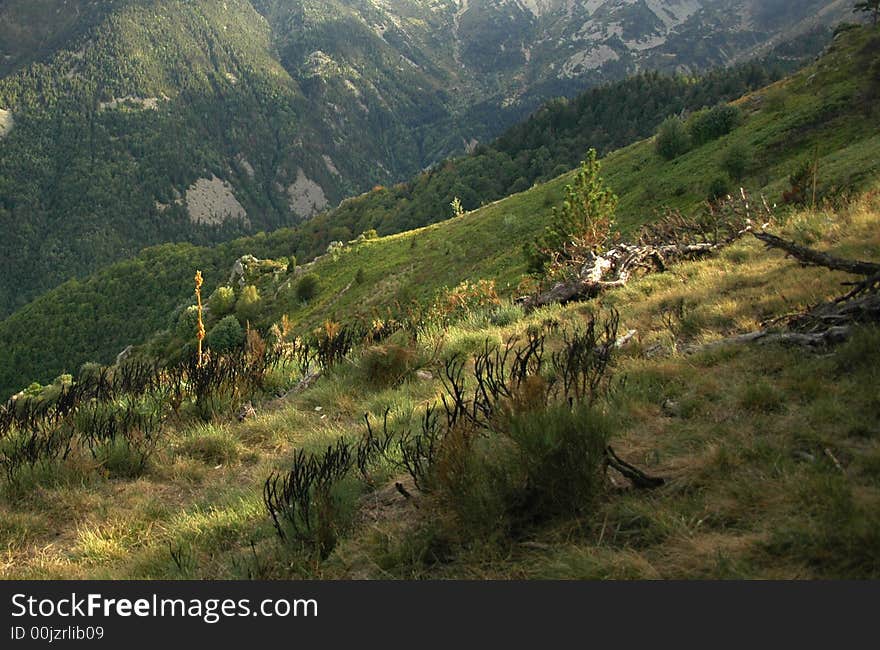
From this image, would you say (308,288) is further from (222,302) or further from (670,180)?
(670,180)

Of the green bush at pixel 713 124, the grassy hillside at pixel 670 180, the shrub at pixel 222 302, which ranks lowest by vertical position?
the shrub at pixel 222 302

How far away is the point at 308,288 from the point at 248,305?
16.8 m

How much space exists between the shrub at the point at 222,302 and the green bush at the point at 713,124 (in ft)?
196

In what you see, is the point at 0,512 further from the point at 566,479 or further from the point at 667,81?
the point at 667,81

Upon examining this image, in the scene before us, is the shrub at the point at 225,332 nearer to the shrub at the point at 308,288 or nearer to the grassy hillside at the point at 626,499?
the shrub at the point at 308,288

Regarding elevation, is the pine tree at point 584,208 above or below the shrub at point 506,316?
above

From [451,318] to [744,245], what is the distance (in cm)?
560

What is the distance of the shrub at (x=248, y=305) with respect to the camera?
67.5 m

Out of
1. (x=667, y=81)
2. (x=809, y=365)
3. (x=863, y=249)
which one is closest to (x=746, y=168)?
(x=863, y=249)

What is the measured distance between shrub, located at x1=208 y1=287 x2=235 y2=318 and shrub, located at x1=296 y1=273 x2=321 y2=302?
21.2m

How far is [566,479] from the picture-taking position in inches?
118

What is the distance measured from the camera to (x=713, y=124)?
41.4 meters

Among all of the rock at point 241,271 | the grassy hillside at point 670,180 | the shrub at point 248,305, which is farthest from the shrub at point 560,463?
the rock at point 241,271

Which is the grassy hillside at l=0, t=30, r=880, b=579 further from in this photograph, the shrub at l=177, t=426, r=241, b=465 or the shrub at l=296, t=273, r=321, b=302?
the shrub at l=296, t=273, r=321, b=302
